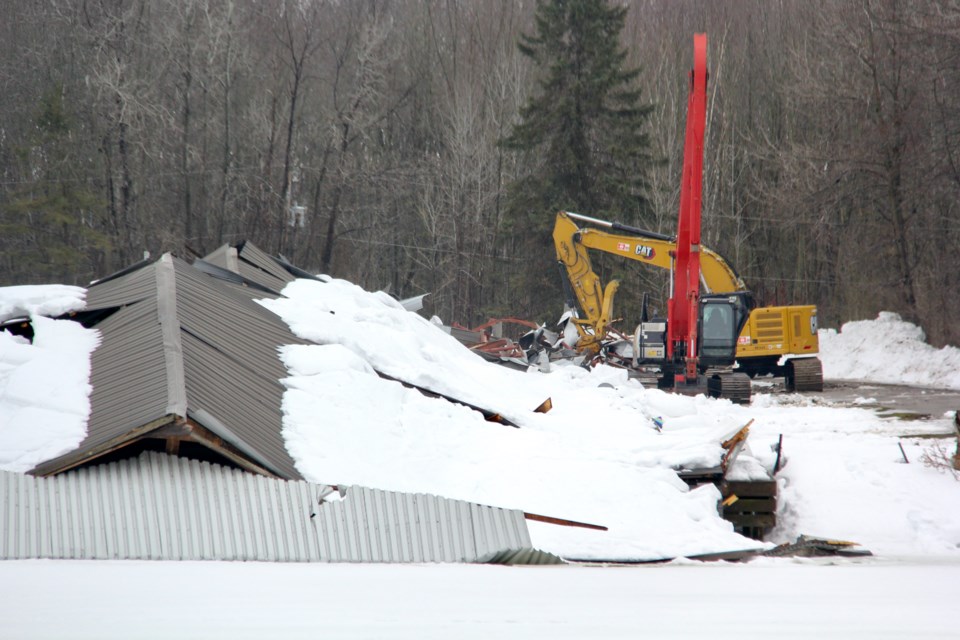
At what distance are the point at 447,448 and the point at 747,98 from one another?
122ft

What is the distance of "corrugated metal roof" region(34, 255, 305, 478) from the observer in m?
8.74

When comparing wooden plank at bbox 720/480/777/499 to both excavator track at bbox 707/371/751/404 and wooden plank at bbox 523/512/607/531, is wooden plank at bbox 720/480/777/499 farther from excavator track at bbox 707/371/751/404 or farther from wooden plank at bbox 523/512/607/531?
excavator track at bbox 707/371/751/404

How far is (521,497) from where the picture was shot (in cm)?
986

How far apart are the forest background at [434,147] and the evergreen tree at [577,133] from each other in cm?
65

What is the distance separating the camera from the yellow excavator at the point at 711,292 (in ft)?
76.5

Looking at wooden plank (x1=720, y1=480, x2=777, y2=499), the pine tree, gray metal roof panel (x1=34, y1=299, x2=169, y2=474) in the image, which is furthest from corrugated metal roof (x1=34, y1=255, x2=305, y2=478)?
the pine tree

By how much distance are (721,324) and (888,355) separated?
9022 millimetres

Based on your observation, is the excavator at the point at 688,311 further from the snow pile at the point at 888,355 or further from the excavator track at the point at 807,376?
the snow pile at the point at 888,355

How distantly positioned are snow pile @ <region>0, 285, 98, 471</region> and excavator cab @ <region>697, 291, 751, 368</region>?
14797 millimetres

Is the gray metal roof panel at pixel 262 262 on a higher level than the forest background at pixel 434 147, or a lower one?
lower

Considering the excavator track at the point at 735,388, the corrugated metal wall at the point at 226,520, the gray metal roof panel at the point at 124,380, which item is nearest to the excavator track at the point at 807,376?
the excavator track at the point at 735,388

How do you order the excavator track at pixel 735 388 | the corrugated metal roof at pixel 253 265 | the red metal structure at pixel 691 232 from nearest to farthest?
the corrugated metal roof at pixel 253 265 < the red metal structure at pixel 691 232 < the excavator track at pixel 735 388

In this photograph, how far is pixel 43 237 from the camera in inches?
1395

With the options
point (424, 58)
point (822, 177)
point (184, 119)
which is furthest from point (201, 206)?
point (822, 177)
